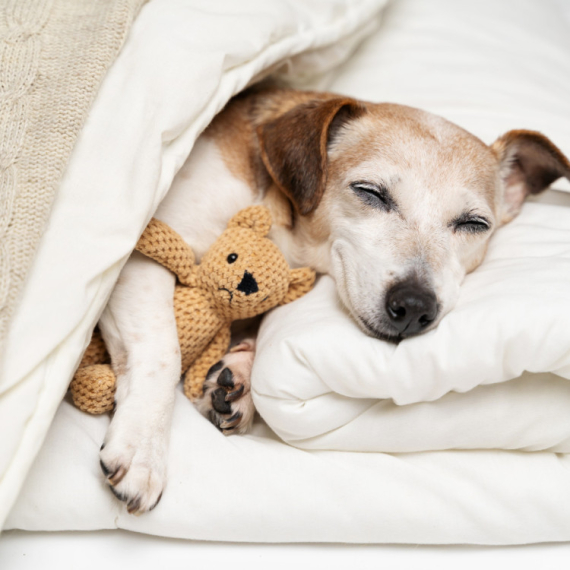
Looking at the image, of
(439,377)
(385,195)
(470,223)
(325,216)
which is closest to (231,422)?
(439,377)

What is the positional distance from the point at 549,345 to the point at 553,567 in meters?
0.61

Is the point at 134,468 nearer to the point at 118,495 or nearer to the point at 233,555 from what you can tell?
the point at 118,495

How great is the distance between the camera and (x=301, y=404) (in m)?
1.44

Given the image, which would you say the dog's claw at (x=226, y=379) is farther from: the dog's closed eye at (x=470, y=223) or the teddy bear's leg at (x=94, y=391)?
the dog's closed eye at (x=470, y=223)

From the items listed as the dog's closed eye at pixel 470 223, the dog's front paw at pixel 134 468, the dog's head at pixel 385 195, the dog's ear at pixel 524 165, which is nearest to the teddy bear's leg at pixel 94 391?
the dog's front paw at pixel 134 468

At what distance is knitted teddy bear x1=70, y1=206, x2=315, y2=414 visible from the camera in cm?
154

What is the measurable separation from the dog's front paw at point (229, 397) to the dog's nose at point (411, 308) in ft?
1.60

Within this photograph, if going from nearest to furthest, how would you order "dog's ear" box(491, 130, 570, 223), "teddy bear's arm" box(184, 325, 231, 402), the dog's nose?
the dog's nose → "teddy bear's arm" box(184, 325, 231, 402) → "dog's ear" box(491, 130, 570, 223)

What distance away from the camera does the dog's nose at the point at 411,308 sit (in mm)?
1430

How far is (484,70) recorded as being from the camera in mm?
2570


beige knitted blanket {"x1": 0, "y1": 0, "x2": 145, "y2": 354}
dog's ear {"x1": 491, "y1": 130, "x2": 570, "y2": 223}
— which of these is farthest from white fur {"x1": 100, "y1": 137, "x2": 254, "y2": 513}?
dog's ear {"x1": 491, "y1": 130, "x2": 570, "y2": 223}

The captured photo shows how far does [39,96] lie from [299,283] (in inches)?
36.2

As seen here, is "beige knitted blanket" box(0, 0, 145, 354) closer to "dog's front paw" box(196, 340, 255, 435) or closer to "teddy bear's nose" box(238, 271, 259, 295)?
"teddy bear's nose" box(238, 271, 259, 295)

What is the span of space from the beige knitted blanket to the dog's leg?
0.38 metres
